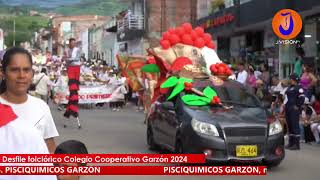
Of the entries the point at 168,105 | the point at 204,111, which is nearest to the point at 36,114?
the point at 204,111

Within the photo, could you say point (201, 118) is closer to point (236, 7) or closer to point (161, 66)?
point (161, 66)

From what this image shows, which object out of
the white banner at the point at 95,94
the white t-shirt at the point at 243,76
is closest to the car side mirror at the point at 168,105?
the white t-shirt at the point at 243,76

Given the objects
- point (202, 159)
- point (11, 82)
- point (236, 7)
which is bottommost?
point (202, 159)

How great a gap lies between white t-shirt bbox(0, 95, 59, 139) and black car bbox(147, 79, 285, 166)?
20.3ft

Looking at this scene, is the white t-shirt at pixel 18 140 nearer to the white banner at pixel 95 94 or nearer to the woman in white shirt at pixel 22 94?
the woman in white shirt at pixel 22 94

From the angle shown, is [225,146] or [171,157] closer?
[171,157]

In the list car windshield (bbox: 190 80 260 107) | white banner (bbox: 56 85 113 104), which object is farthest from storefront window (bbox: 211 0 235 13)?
car windshield (bbox: 190 80 260 107)

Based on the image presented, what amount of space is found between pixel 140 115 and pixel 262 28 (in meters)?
7.13

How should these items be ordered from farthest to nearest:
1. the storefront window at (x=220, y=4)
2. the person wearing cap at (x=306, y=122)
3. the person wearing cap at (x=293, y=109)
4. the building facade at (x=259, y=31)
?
the storefront window at (x=220, y=4) < the building facade at (x=259, y=31) < the person wearing cap at (x=306, y=122) < the person wearing cap at (x=293, y=109)

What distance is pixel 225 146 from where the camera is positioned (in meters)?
10.9

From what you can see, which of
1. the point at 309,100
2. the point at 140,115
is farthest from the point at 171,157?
the point at 140,115

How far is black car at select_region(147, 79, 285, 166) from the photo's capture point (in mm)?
10969

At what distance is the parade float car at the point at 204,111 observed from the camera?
11.0 meters

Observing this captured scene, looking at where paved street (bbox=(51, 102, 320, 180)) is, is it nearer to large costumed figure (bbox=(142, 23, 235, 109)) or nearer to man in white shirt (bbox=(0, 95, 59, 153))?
large costumed figure (bbox=(142, 23, 235, 109))
